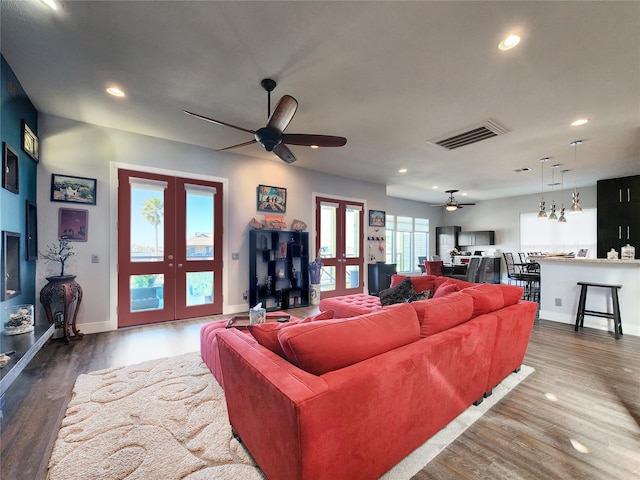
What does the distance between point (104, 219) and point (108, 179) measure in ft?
1.89

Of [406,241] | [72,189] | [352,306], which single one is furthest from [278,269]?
[406,241]

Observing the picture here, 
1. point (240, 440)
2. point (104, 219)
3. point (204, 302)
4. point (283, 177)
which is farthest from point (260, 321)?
point (283, 177)

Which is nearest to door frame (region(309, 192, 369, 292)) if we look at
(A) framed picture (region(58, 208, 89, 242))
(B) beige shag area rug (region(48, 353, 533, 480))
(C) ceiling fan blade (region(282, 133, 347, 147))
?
(C) ceiling fan blade (region(282, 133, 347, 147))

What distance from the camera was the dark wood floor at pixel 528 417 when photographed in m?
1.58

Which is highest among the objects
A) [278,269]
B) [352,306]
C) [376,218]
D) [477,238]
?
[376,218]

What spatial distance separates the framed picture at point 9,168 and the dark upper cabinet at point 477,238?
11.2 meters

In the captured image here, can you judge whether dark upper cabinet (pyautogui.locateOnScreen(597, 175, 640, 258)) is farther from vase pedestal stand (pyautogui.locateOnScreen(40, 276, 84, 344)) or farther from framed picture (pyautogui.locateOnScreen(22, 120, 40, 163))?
framed picture (pyautogui.locateOnScreen(22, 120, 40, 163))

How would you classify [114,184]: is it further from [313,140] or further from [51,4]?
[313,140]

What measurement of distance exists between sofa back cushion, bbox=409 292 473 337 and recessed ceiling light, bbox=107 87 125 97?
143 inches

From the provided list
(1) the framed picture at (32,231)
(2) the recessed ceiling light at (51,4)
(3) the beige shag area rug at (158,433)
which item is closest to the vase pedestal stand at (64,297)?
(1) the framed picture at (32,231)

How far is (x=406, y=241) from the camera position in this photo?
34.3 ft

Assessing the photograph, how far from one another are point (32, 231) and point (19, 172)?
0.79m

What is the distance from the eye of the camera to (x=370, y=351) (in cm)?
141

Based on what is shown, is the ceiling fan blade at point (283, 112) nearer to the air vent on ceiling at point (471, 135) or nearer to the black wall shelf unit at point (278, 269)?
the air vent on ceiling at point (471, 135)
